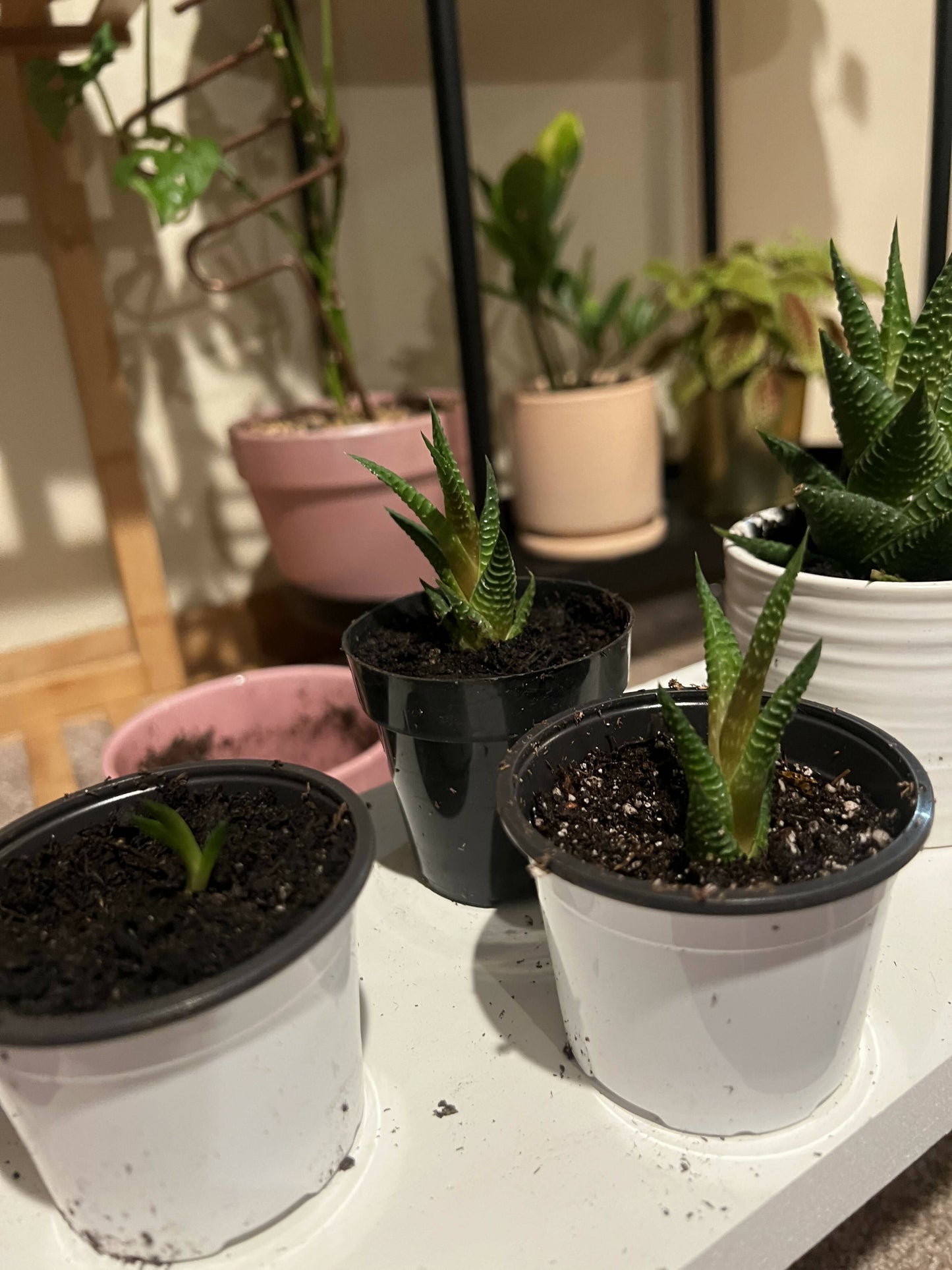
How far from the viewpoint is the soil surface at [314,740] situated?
3.08ft

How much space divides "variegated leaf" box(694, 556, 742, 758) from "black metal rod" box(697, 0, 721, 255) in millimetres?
1345

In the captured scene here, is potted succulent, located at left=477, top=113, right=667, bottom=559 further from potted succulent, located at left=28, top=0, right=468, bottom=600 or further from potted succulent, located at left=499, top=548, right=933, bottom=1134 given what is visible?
potted succulent, located at left=499, top=548, right=933, bottom=1134

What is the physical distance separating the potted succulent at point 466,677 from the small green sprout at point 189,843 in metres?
0.16

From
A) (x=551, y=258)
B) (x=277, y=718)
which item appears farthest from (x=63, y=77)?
(x=277, y=718)

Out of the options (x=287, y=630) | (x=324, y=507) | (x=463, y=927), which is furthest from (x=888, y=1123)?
(x=287, y=630)

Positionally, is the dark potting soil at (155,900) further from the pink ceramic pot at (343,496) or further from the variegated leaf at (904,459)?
the pink ceramic pot at (343,496)

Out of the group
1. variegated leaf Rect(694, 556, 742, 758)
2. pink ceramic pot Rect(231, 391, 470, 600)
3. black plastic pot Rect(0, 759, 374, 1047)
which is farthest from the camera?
pink ceramic pot Rect(231, 391, 470, 600)

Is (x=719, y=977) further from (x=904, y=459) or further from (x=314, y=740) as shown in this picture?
(x=314, y=740)

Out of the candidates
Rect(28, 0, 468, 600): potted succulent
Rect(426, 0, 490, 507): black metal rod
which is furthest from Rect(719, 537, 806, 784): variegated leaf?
Rect(28, 0, 468, 600): potted succulent

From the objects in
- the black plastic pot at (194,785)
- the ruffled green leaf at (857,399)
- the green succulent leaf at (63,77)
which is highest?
the green succulent leaf at (63,77)

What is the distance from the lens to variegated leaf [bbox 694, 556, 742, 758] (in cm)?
47

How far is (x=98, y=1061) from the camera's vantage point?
0.35 meters

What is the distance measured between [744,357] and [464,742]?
36.5 inches

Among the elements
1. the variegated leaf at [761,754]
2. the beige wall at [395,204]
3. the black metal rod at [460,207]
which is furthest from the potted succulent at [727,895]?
the beige wall at [395,204]
